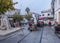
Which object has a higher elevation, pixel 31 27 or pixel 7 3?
pixel 7 3

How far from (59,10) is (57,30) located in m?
17.3

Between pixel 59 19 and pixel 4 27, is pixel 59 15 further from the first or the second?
pixel 4 27

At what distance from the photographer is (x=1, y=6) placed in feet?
90.1

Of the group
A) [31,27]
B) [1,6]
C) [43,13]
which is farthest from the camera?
[43,13]

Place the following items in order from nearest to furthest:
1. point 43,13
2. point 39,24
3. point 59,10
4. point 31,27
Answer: point 31,27 < point 59,10 < point 39,24 < point 43,13

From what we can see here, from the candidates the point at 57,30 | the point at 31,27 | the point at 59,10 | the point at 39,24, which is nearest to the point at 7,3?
the point at 57,30

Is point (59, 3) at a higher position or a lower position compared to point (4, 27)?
higher

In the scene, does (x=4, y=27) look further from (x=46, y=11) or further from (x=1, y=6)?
(x=46, y=11)

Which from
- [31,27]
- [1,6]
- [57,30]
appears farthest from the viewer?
[31,27]

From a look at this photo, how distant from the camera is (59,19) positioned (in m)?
47.5

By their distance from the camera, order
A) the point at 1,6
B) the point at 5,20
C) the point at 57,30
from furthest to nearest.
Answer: the point at 5,20 → the point at 57,30 → the point at 1,6

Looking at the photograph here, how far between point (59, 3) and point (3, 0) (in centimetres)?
2281

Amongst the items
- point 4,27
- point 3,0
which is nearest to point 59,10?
point 4,27

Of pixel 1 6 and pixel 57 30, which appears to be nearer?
pixel 1 6
